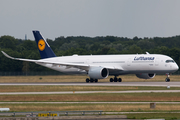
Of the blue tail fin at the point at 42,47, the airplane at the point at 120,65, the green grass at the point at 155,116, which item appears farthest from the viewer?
the blue tail fin at the point at 42,47

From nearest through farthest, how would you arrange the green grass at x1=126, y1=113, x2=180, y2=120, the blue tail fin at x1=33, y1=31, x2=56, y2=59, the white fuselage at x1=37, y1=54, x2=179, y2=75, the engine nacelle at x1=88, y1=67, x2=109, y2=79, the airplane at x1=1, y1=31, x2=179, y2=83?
the green grass at x1=126, y1=113, x2=180, y2=120, the white fuselage at x1=37, y1=54, x2=179, y2=75, the airplane at x1=1, y1=31, x2=179, y2=83, the engine nacelle at x1=88, y1=67, x2=109, y2=79, the blue tail fin at x1=33, y1=31, x2=56, y2=59

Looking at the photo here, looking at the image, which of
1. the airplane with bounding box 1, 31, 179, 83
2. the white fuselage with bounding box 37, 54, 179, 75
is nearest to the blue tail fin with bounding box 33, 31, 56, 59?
the airplane with bounding box 1, 31, 179, 83

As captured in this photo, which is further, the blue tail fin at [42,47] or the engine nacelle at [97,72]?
the blue tail fin at [42,47]

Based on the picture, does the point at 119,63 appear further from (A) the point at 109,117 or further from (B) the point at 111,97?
(A) the point at 109,117

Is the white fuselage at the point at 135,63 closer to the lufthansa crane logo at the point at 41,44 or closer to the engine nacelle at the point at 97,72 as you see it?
the engine nacelle at the point at 97,72

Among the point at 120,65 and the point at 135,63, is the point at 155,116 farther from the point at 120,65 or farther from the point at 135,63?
A: the point at 120,65

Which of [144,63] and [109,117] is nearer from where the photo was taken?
[109,117]

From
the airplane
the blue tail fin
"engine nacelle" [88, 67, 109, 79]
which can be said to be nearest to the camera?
the airplane

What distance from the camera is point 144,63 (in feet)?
189

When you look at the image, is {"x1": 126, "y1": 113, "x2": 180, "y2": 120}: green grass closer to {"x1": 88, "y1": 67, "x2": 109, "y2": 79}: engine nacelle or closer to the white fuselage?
{"x1": 88, "y1": 67, "x2": 109, "y2": 79}: engine nacelle

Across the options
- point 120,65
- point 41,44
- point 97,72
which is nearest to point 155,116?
point 97,72

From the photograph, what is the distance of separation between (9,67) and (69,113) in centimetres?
9092

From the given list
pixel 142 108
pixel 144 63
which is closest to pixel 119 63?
pixel 144 63

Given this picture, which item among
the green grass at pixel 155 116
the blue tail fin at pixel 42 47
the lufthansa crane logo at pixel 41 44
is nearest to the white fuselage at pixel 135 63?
the blue tail fin at pixel 42 47
